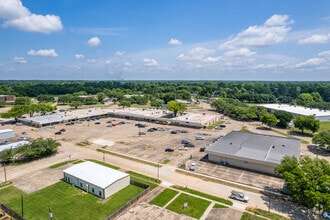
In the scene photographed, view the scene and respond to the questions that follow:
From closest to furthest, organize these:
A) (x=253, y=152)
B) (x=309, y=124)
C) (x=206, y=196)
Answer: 1. (x=206, y=196)
2. (x=253, y=152)
3. (x=309, y=124)

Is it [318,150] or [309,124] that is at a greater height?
[309,124]

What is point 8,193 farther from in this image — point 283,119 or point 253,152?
point 283,119

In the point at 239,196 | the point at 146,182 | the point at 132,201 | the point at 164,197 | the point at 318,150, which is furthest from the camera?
the point at 318,150

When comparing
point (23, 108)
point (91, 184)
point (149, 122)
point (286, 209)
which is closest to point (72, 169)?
point (91, 184)

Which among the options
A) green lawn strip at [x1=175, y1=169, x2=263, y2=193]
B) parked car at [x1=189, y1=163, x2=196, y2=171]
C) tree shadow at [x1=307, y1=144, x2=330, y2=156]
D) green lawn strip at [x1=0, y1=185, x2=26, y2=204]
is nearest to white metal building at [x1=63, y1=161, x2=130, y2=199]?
green lawn strip at [x1=0, y1=185, x2=26, y2=204]

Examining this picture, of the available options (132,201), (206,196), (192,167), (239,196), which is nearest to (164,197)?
(132,201)

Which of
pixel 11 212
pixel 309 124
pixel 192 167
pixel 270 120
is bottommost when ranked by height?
pixel 11 212

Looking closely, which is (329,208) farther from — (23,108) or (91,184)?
(23,108)

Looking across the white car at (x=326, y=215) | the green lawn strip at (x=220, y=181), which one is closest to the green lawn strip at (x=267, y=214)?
the white car at (x=326, y=215)
